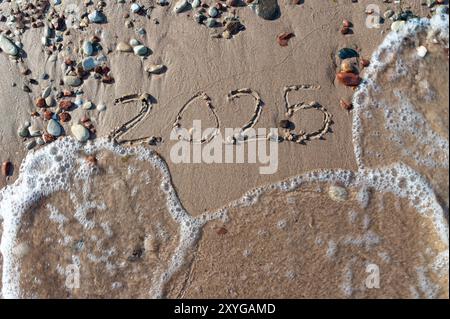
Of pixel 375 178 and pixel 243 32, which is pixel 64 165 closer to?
pixel 243 32

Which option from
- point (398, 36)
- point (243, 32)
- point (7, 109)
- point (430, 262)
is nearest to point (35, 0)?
point (7, 109)

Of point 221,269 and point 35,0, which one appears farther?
point 35,0

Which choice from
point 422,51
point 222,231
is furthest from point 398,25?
point 222,231

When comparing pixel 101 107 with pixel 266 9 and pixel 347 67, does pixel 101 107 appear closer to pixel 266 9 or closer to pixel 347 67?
pixel 266 9

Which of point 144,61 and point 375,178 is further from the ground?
point 144,61

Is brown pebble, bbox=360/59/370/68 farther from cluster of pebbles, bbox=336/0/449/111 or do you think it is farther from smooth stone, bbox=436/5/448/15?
smooth stone, bbox=436/5/448/15

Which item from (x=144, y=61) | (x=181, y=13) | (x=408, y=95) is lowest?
(x=408, y=95)

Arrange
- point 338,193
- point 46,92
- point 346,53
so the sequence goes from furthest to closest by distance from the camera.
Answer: point 46,92 → point 346,53 → point 338,193

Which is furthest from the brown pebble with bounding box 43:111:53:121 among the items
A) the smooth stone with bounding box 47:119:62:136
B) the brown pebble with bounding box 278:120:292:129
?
the brown pebble with bounding box 278:120:292:129
